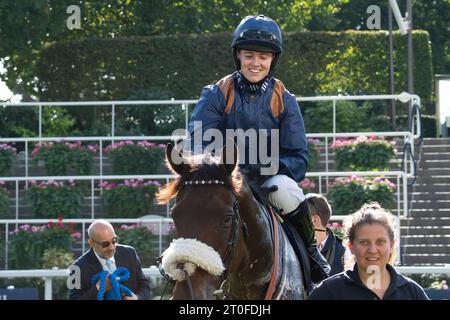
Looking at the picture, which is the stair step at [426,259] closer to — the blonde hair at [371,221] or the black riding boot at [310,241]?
the black riding boot at [310,241]

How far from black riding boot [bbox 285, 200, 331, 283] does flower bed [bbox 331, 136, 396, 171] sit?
8.07 m

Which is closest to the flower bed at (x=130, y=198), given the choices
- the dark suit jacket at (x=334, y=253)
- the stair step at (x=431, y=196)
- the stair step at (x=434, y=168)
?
the stair step at (x=431, y=196)

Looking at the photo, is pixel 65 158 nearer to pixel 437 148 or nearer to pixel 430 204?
pixel 430 204

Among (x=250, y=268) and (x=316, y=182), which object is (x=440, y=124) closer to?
(x=316, y=182)

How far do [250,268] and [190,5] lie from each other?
16.4 meters

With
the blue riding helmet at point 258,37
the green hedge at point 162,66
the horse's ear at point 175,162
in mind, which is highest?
the green hedge at point 162,66

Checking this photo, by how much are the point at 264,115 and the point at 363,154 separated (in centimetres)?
831

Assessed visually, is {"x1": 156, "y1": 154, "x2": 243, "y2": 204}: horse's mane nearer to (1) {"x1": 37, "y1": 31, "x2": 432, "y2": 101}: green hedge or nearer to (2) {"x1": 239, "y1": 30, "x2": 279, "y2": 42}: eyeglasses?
Answer: (2) {"x1": 239, "y1": 30, "x2": 279, "y2": 42}: eyeglasses

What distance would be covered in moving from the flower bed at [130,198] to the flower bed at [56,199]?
38cm

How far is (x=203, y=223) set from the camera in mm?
5074

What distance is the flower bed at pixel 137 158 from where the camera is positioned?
14562 millimetres

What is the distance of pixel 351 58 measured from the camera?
66.3ft

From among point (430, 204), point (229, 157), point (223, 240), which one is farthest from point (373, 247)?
point (430, 204)
